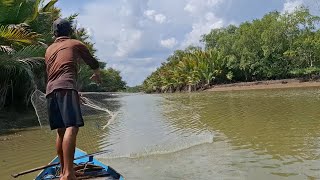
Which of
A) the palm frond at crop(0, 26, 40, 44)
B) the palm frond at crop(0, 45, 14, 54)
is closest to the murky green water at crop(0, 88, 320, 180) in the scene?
the palm frond at crop(0, 45, 14, 54)

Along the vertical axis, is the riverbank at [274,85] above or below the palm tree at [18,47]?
below

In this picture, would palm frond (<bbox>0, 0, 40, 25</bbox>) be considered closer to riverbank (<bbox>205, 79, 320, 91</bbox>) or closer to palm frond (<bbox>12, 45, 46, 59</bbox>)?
palm frond (<bbox>12, 45, 46, 59</bbox>)

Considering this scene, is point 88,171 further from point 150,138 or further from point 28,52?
point 28,52

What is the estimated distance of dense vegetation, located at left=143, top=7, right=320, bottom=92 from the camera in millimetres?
50062

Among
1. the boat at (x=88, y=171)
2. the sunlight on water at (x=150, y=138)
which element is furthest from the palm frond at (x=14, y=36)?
the boat at (x=88, y=171)

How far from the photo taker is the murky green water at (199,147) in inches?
314

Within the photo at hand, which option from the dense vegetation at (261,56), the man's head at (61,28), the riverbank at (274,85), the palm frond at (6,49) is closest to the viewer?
the man's head at (61,28)

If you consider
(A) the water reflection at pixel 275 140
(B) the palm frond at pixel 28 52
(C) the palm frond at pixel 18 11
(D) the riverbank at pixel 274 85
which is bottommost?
(A) the water reflection at pixel 275 140

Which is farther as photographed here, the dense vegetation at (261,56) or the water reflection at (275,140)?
the dense vegetation at (261,56)

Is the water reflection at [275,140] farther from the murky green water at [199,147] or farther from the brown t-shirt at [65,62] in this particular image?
the brown t-shirt at [65,62]

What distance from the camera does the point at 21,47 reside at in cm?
1919

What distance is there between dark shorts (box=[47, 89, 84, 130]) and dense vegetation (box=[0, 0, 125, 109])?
11833 mm

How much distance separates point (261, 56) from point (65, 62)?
52737mm

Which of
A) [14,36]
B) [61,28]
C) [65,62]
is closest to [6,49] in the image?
[14,36]
